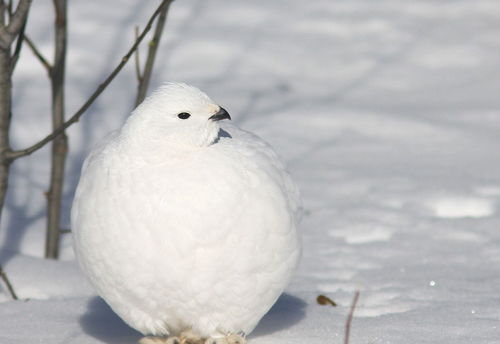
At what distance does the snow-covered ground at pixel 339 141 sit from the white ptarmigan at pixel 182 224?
0.35 metres

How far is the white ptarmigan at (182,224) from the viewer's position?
2.75 meters

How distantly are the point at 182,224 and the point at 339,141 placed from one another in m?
3.05

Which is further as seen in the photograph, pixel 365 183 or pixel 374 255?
pixel 365 183

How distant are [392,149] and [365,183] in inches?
21.3

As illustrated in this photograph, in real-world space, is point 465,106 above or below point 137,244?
below

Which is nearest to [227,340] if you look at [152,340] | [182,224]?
[152,340]

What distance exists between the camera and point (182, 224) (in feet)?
8.96

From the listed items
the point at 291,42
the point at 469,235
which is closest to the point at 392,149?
the point at 469,235

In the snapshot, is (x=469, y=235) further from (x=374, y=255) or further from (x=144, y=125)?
(x=144, y=125)

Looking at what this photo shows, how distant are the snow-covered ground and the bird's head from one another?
2.64 feet

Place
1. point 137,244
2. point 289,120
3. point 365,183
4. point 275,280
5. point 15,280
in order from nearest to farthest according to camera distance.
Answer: point 137,244
point 275,280
point 15,280
point 365,183
point 289,120

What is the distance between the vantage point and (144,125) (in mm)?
2834

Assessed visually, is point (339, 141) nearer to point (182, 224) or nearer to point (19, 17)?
point (19, 17)

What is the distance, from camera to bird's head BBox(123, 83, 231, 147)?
2824 millimetres
